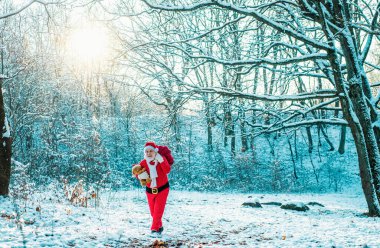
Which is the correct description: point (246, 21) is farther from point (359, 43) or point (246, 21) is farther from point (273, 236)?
point (273, 236)

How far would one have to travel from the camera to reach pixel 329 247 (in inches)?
183

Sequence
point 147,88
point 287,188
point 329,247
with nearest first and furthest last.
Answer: point 329,247
point 147,88
point 287,188

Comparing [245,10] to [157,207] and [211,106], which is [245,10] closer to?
[211,106]

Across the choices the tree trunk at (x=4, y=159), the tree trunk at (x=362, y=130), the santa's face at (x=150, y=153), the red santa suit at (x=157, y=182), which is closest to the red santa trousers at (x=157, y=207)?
the red santa suit at (x=157, y=182)

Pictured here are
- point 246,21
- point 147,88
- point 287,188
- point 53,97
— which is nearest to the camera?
point 147,88

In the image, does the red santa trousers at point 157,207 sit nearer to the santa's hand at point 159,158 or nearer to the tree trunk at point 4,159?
the santa's hand at point 159,158

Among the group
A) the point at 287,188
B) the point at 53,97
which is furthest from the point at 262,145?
the point at 53,97

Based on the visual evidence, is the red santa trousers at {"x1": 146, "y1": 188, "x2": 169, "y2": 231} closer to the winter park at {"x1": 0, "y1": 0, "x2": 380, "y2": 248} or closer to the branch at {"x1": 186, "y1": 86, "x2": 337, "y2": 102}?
the winter park at {"x1": 0, "y1": 0, "x2": 380, "y2": 248}

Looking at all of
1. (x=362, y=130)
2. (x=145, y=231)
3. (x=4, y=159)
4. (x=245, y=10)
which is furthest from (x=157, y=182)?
(x=362, y=130)

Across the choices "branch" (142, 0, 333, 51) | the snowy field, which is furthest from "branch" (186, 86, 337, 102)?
the snowy field

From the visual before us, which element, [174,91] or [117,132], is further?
[117,132]

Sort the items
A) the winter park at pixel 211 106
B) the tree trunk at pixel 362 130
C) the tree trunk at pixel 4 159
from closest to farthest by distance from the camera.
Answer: the winter park at pixel 211 106, the tree trunk at pixel 362 130, the tree trunk at pixel 4 159

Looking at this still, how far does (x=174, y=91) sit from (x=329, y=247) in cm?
487

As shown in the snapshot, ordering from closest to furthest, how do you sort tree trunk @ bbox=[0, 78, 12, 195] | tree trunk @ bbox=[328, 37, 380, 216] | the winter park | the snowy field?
1. the snowy field
2. the winter park
3. tree trunk @ bbox=[328, 37, 380, 216]
4. tree trunk @ bbox=[0, 78, 12, 195]
